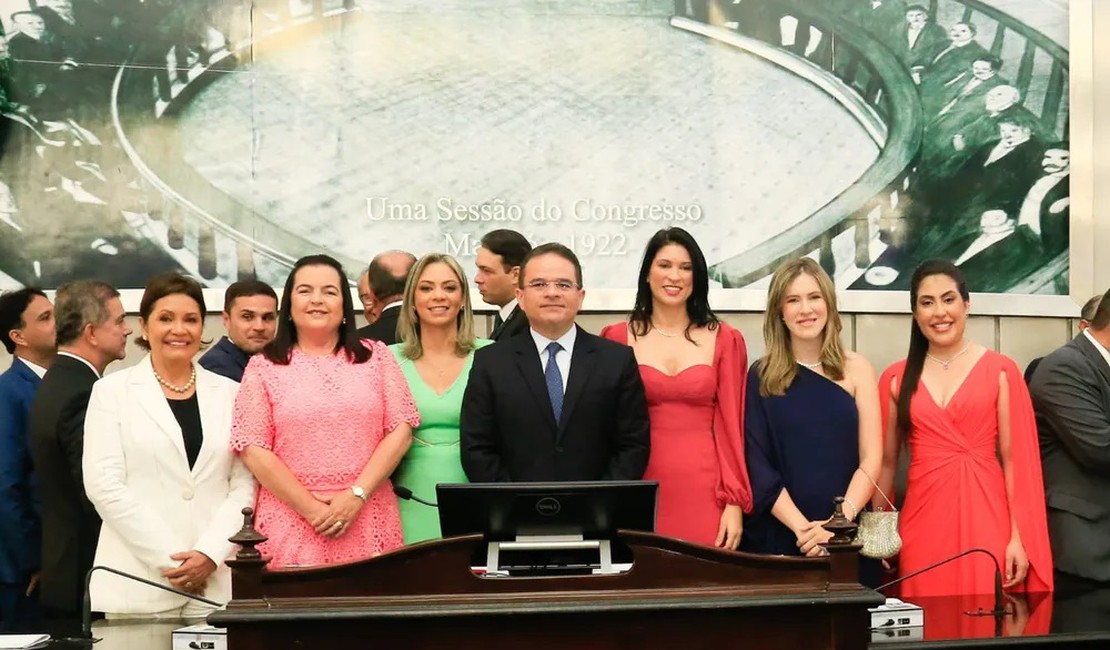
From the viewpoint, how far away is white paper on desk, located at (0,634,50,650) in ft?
8.15

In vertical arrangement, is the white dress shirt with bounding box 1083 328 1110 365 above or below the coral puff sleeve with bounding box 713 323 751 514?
above

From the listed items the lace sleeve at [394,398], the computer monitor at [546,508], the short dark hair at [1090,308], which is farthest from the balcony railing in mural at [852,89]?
the computer monitor at [546,508]

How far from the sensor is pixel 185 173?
→ 504 cm

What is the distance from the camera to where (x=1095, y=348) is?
13.8 feet

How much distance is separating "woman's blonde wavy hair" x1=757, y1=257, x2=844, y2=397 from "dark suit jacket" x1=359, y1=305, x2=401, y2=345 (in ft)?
3.91

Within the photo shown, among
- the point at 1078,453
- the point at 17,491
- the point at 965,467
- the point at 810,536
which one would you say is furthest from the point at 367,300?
the point at 1078,453

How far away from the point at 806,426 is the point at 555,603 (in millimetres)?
1610

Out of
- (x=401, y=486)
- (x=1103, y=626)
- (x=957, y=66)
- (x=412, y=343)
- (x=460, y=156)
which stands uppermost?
(x=957, y=66)

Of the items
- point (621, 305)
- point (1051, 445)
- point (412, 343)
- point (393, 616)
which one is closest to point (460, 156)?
point (621, 305)

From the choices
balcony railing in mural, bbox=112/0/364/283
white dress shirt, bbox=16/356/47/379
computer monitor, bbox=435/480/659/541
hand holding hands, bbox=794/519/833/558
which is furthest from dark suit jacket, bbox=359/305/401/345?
computer monitor, bbox=435/480/659/541

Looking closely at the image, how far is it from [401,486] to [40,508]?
132 cm

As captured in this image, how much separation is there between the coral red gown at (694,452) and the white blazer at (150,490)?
1.19m

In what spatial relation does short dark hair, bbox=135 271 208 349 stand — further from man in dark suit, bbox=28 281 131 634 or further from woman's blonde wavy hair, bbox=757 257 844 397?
woman's blonde wavy hair, bbox=757 257 844 397

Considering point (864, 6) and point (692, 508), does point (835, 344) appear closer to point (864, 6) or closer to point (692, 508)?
point (692, 508)
